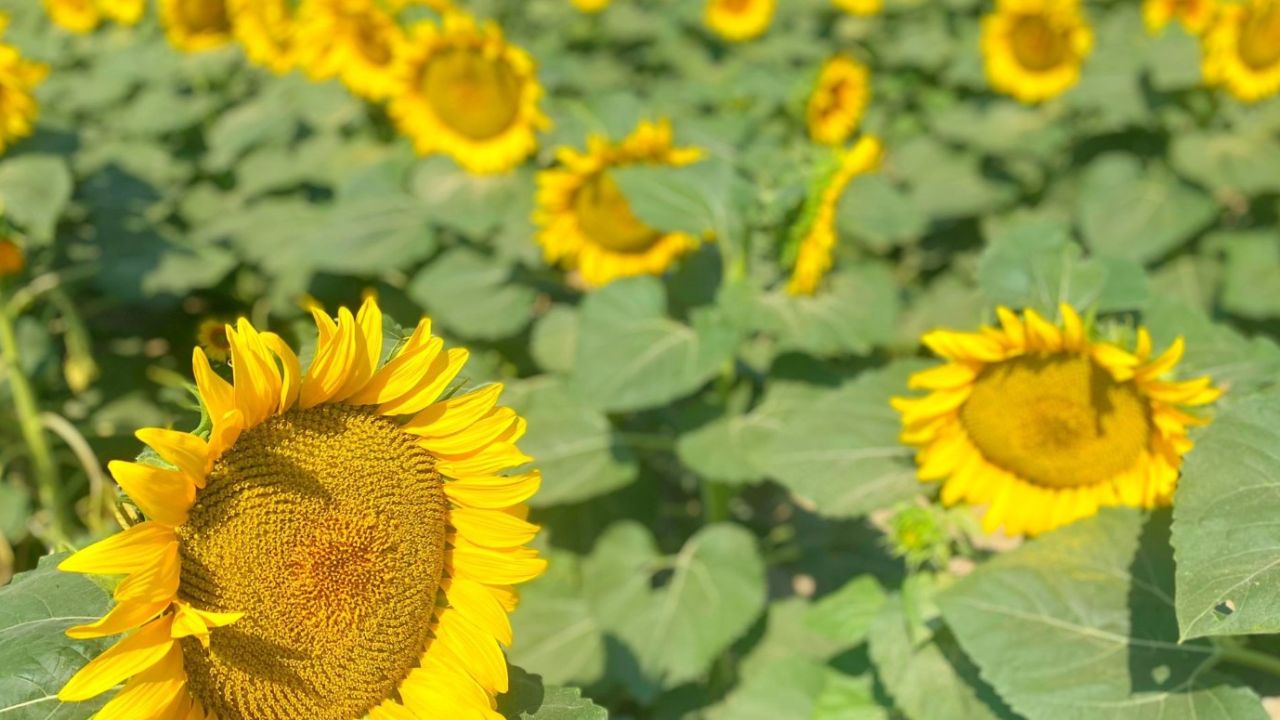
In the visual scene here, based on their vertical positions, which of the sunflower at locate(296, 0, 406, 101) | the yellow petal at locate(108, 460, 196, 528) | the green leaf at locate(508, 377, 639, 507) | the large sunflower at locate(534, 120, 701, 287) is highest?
the sunflower at locate(296, 0, 406, 101)

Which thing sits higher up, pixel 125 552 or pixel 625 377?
pixel 125 552

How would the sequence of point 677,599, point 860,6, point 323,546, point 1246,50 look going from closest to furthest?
1. point 323,546
2. point 677,599
3. point 1246,50
4. point 860,6

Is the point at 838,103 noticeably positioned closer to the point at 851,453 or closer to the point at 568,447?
the point at 568,447

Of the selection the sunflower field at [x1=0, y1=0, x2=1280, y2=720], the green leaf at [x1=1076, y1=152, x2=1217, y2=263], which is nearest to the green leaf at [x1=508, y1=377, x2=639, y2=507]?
the sunflower field at [x1=0, y1=0, x2=1280, y2=720]

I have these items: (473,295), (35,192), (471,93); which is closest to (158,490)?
(35,192)

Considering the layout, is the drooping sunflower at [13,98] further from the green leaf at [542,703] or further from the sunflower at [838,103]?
the sunflower at [838,103]

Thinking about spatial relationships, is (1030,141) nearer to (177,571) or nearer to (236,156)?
(236,156)

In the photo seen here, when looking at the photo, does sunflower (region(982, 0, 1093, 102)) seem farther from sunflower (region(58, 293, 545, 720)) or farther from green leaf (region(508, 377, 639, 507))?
sunflower (region(58, 293, 545, 720))
